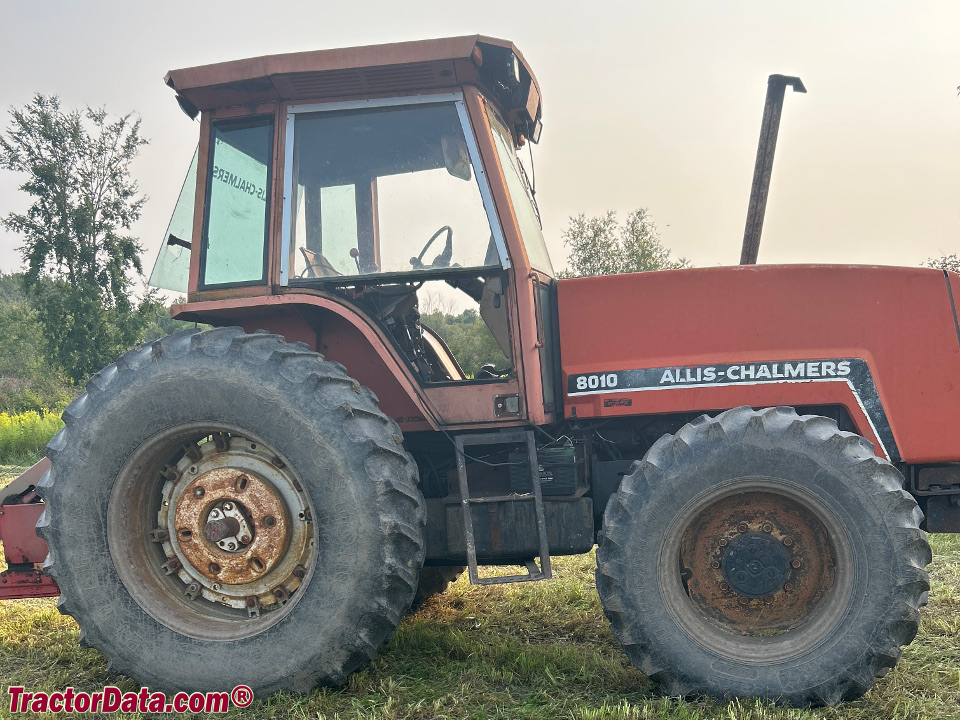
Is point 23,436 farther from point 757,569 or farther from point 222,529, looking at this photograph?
point 757,569

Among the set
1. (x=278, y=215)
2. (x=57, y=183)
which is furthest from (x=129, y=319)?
(x=278, y=215)

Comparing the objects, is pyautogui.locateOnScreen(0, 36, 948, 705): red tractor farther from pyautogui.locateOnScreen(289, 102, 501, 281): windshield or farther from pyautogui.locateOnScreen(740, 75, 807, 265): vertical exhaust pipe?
pyautogui.locateOnScreen(740, 75, 807, 265): vertical exhaust pipe

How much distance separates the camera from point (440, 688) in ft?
10.5

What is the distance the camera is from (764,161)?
13.5ft

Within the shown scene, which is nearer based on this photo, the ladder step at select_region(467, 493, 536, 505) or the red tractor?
the red tractor

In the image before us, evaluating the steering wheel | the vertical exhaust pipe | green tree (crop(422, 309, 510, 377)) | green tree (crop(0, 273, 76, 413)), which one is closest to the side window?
the steering wheel

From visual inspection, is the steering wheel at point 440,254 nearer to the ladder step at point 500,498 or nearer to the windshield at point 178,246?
the ladder step at point 500,498

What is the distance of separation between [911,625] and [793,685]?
0.48 m

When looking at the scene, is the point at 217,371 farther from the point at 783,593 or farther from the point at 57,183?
the point at 57,183

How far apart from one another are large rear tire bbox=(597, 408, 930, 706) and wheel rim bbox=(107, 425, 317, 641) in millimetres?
1313

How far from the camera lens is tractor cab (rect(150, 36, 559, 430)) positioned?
3334 millimetres

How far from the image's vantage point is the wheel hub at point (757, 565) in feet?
9.92

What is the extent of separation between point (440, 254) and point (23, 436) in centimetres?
1573

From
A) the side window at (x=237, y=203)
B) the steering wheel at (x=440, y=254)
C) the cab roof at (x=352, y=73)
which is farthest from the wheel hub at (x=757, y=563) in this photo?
the side window at (x=237, y=203)
